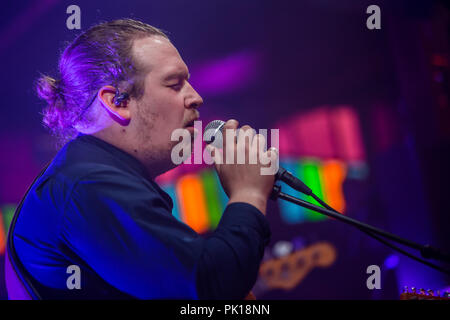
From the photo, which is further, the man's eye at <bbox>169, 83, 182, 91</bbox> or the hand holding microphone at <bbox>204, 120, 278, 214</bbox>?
the man's eye at <bbox>169, 83, 182, 91</bbox>

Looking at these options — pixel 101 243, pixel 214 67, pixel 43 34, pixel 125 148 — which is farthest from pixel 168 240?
pixel 214 67

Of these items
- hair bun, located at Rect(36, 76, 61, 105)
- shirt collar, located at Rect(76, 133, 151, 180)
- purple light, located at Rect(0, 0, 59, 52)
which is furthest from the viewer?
purple light, located at Rect(0, 0, 59, 52)

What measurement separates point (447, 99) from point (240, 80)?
7.37 feet

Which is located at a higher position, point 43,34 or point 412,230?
point 43,34

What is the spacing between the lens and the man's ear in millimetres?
1196

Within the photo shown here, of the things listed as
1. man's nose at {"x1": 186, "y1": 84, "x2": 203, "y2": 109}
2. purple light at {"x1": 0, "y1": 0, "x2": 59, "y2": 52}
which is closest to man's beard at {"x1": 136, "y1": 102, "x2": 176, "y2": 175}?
man's nose at {"x1": 186, "y1": 84, "x2": 203, "y2": 109}

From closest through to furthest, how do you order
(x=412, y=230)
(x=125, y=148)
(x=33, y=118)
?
(x=125, y=148)
(x=33, y=118)
(x=412, y=230)

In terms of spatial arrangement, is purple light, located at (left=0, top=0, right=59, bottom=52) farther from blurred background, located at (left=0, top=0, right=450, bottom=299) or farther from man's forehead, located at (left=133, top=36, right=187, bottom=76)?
man's forehead, located at (left=133, top=36, right=187, bottom=76)

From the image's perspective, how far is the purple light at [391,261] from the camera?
4352mm

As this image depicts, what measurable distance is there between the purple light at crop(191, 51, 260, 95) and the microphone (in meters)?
2.67

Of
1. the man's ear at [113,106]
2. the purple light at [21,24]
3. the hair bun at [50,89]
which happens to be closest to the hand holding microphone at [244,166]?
the man's ear at [113,106]

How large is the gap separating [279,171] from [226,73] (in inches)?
128

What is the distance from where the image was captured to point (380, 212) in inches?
182
